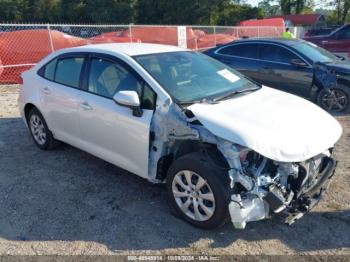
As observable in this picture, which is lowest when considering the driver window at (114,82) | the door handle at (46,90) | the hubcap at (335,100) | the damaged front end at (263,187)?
the hubcap at (335,100)

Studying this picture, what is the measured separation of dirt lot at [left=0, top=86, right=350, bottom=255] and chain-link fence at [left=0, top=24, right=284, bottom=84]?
23.3 feet

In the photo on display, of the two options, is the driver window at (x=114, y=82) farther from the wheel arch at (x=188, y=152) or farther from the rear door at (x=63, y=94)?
the wheel arch at (x=188, y=152)

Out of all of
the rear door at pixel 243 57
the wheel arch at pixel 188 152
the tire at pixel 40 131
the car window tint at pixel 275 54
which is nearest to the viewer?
the wheel arch at pixel 188 152

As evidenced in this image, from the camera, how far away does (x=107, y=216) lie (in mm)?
3881

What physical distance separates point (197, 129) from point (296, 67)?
5.01 meters

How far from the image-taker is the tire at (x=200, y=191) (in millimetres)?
3299

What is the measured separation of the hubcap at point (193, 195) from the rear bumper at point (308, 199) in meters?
0.68

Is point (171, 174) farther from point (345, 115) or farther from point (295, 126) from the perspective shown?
point (345, 115)

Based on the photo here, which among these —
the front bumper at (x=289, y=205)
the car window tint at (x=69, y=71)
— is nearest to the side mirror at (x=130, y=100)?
the car window tint at (x=69, y=71)

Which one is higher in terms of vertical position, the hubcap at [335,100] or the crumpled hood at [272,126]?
the crumpled hood at [272,126]

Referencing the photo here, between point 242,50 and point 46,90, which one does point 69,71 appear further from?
point 242,50

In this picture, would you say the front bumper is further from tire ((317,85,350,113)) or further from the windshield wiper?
tire ((317,85,350,113))

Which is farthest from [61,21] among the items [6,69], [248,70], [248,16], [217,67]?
[217,67]

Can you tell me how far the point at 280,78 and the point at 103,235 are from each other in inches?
225
